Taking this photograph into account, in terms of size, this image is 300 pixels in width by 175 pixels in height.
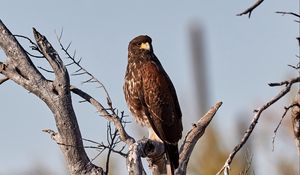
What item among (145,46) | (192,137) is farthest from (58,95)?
(145,46)

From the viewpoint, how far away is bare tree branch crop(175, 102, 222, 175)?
7301mm

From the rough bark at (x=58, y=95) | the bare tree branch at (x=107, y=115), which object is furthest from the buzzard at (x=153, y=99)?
the rough bark at (x=58, y=95)

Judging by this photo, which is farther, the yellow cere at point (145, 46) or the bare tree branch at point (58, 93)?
the yellow cere at point (145, 46)

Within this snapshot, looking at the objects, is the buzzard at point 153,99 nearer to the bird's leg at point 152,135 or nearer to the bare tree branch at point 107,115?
the bird's leg at point 152,135

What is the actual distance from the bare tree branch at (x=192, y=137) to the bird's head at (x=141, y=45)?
1.12 metres

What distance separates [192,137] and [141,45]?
4.51 feet

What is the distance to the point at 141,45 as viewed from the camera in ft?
27.4

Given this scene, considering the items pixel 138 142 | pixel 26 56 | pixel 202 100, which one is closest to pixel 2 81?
pixel 26 56

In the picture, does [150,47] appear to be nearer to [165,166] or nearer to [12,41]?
[165,166]

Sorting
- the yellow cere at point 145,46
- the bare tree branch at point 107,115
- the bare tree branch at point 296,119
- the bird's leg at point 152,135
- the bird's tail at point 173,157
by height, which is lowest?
the bird's tail at point 173,157

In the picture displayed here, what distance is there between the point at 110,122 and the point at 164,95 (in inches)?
54.0

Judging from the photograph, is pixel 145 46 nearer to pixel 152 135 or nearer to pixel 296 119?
pixel 152 135

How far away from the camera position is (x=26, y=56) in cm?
638

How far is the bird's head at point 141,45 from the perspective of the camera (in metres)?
8.33
